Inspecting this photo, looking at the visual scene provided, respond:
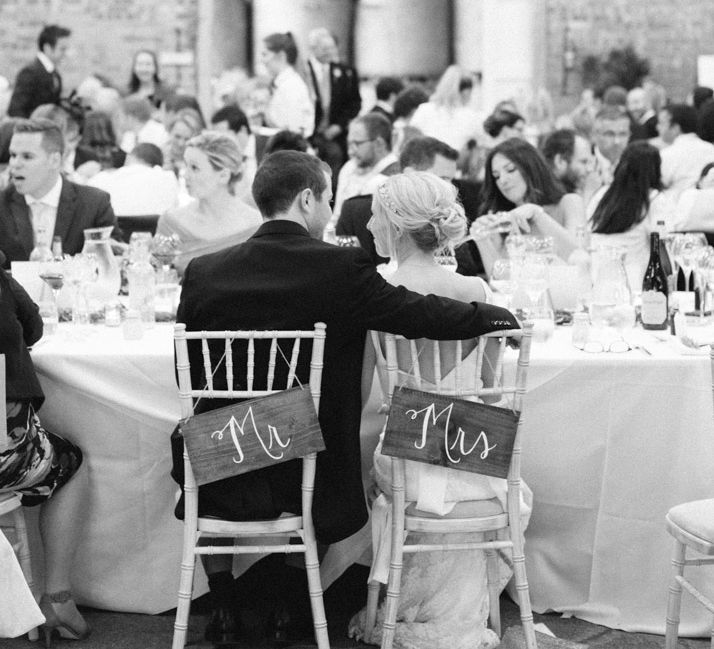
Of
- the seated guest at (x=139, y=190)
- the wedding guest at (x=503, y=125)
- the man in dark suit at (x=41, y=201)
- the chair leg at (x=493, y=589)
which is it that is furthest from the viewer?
the wedding guest at (x=503, y=125)

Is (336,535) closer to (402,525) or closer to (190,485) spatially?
(402,525)

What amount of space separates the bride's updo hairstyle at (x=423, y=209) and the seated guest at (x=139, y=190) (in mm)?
3237

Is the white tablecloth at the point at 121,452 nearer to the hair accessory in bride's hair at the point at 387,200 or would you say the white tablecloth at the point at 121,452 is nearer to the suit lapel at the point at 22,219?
the hair accessory in bride's hair at the point at 387,200

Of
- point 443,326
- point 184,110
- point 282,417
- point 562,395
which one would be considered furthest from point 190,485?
point 184,110

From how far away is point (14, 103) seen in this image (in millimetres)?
9273

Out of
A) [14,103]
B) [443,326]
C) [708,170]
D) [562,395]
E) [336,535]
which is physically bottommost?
[336,535]

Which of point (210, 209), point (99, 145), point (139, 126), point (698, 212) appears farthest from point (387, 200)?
point (139, 126)

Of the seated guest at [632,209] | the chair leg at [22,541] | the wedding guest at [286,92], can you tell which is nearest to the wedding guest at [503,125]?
the wedding guest at [286,92]

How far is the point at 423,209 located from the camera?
2861mm

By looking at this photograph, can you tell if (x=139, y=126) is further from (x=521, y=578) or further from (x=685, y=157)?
(x=521, y=578)

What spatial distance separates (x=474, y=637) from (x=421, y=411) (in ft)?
2.04

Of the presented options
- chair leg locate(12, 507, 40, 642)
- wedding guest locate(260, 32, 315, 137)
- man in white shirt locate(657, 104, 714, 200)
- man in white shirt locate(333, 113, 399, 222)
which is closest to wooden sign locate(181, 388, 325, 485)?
chair leg locate(12, 507, 40, 642)

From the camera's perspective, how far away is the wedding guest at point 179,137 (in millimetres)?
7324

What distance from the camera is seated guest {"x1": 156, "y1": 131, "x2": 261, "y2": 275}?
4.32 metres
